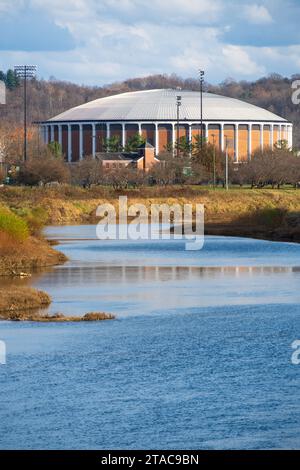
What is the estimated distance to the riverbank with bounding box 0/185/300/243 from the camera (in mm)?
79000

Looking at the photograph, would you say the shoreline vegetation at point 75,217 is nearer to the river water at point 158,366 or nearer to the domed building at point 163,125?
the river water at point 158,366

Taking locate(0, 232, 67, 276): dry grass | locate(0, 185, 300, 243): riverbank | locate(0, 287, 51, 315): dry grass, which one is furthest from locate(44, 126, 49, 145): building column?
locate(0, 287, 51, 315): dry grass

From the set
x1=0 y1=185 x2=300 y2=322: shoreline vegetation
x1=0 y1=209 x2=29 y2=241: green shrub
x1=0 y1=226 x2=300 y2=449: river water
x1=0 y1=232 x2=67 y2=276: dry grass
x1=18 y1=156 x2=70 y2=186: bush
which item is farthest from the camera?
x1=18 y1=156 x2=70 y2=186: bush

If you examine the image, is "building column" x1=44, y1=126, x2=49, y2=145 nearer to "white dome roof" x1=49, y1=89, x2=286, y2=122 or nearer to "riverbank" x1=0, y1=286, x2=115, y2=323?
"white dome roof" x1=49, y1=89, x2=286, y2=122

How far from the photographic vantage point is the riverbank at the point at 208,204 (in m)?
79.0

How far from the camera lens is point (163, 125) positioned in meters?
176

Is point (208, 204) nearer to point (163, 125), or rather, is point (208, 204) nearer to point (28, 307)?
point (28, 307)

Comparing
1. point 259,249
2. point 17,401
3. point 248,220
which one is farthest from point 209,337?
point 248,220

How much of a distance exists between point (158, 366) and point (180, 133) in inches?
5677

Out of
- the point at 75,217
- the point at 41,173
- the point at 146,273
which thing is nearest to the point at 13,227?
the point at 146,273

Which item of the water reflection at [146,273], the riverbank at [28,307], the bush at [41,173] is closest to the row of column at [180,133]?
the bush at [41,173]

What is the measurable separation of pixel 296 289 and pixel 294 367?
15180mm

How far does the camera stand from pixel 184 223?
87375 millimetres

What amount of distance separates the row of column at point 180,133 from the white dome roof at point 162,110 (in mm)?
916
